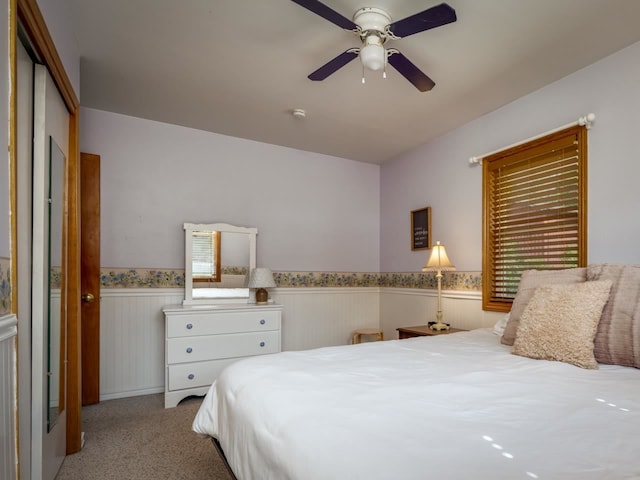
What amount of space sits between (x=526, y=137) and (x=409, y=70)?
133 cm

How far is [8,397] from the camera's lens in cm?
111

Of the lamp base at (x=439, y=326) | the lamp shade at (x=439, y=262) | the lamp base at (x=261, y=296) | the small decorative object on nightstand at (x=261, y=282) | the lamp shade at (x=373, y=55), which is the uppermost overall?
the lamp shade at (x=373, y=55)

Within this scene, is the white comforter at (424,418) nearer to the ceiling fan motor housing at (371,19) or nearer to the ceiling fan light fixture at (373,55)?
the ceiling fan light fixture at (373,55)

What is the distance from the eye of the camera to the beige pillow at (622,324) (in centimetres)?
155

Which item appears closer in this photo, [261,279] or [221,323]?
[221,323]

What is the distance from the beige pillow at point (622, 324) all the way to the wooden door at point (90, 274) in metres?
3.40

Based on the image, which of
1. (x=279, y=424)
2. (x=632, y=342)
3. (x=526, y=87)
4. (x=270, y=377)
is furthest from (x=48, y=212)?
(x=526, y=87)

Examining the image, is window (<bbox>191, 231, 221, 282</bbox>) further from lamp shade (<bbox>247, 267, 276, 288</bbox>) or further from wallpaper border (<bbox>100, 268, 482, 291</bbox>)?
lamp shade (<bbox>247, 267, 276, 288</bbox>)

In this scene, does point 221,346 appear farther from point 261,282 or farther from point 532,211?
point 532,211

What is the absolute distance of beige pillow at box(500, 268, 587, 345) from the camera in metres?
1.96

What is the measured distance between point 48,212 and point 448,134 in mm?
3232

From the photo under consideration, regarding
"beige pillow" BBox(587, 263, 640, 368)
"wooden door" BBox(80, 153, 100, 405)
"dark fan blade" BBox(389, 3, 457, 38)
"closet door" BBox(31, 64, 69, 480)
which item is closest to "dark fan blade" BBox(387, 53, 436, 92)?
"dark fan blade" BBox(389, 3, 457, 38)

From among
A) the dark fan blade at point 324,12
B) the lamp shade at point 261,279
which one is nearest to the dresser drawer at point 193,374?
the lamp shade at point 261,279


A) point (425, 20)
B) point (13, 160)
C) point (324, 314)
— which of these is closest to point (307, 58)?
point (425, 20)
